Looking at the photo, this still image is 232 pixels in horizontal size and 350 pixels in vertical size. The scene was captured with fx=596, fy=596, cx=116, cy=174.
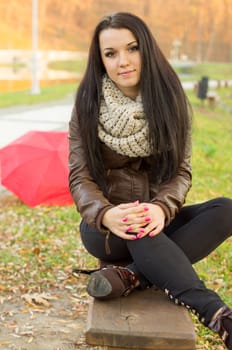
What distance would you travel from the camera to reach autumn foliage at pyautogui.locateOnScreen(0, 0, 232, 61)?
6773 cm

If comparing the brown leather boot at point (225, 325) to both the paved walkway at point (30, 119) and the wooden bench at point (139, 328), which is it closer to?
the wooden bench at point (139, 328)

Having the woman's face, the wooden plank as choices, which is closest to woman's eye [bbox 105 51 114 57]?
the woman's face

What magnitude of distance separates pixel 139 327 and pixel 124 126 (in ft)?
3.00

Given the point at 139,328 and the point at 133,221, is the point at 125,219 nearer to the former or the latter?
the point at 133,221

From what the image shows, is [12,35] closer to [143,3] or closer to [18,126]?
[143,3]

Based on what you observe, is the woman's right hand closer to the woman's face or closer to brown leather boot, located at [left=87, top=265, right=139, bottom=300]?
brown leather boot, located at [left=87, top=265, right=139, bottom=300]

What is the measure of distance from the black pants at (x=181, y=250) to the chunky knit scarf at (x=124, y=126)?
348 mm

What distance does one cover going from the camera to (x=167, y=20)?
7238 cm

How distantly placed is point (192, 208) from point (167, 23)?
7210 centimetres

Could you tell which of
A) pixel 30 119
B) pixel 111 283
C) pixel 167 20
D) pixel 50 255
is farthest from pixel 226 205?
pixel 167 20

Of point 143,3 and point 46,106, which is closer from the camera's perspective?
point 46,106

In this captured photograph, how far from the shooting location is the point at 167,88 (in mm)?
2541

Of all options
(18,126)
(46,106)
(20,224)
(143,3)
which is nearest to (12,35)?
(143,3)

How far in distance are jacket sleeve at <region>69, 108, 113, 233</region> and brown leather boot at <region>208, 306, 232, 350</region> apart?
1.87 feet
